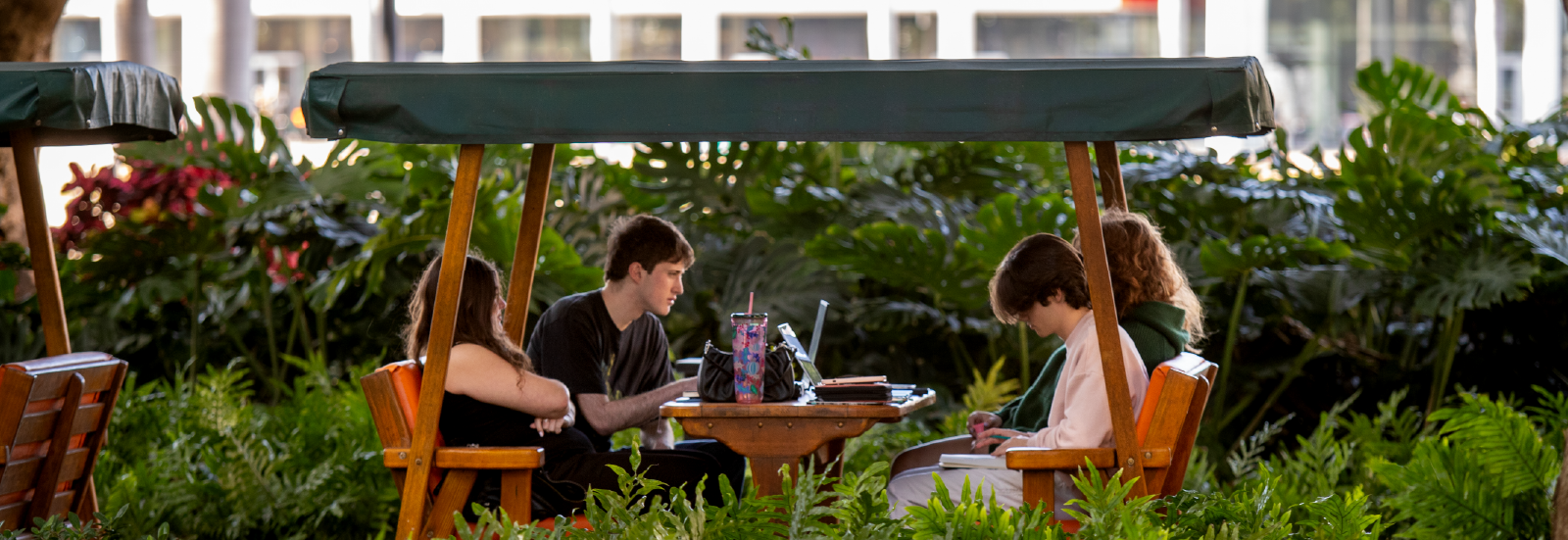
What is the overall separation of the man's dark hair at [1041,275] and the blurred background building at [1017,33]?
15294mm

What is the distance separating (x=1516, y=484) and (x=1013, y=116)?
7.31 feet

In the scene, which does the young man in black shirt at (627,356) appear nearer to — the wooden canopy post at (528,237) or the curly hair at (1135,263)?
the wooden canopy post at (528,237)

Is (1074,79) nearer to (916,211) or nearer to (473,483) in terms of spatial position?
(473,483)

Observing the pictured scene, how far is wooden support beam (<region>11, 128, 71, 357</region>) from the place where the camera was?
4051 mm

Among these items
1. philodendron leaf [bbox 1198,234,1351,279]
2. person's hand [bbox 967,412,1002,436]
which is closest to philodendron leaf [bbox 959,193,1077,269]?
philodendron leaf [bbox 1198,234,1351,279]

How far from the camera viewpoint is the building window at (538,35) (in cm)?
1966

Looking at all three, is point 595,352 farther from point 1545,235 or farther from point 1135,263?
point 1545,235

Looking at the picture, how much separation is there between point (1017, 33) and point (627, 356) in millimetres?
16322

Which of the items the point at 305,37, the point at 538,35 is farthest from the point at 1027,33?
the point at 305,37

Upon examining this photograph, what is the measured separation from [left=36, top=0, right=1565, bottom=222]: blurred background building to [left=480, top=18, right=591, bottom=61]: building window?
0.07ft

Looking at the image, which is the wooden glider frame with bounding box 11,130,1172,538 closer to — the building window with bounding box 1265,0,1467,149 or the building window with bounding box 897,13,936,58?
the building window with bounding box 897,13,936,58

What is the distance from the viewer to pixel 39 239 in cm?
412

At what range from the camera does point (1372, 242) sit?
18.8ft

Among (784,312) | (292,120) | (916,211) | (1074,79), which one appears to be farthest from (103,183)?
(292,120)
